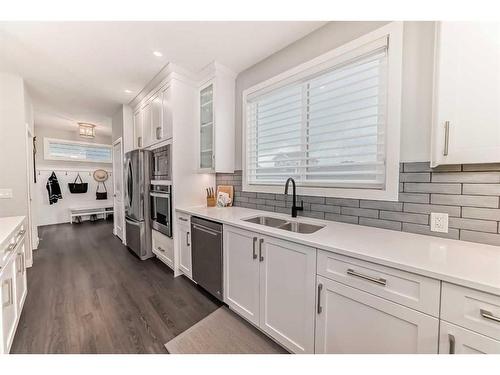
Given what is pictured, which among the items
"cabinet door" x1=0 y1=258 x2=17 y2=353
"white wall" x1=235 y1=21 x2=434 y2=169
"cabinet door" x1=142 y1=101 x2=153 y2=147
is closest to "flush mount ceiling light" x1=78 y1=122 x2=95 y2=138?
"cabinet door" x1=142 y1=101 x2=153 y2=147

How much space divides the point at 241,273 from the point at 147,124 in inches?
105

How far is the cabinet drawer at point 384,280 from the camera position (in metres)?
0.80

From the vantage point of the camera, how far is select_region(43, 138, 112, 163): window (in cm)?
507

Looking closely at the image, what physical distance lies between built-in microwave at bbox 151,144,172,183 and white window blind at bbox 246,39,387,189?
103 centimetres

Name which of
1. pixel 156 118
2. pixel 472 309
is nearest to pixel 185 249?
pixel 156 118

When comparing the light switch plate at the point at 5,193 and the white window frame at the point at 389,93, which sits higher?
the white window frame at the point at 389,93

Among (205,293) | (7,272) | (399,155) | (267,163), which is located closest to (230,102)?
(267,163)

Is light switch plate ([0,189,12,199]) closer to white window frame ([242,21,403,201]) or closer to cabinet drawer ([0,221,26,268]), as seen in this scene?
cabinet drawer ([0,221,26,268])

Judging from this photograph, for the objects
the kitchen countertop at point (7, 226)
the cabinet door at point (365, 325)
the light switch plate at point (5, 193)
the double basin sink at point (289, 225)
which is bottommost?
the cabinet door at point (365, 325)

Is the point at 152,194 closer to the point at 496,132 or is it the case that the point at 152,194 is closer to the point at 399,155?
the point at 399,155

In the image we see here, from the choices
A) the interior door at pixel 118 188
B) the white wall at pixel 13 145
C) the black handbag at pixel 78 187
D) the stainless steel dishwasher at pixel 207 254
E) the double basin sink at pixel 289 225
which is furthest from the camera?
the black handbag at pixel 78 187

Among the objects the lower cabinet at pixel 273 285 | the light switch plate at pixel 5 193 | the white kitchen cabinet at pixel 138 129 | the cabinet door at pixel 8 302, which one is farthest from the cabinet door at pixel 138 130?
the lower cabinet at pixel 273 285

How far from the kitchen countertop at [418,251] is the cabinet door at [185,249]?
1.13 metres

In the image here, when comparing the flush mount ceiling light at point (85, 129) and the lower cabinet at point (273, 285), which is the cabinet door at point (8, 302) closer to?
the lower cabinet at point (273, 285)
